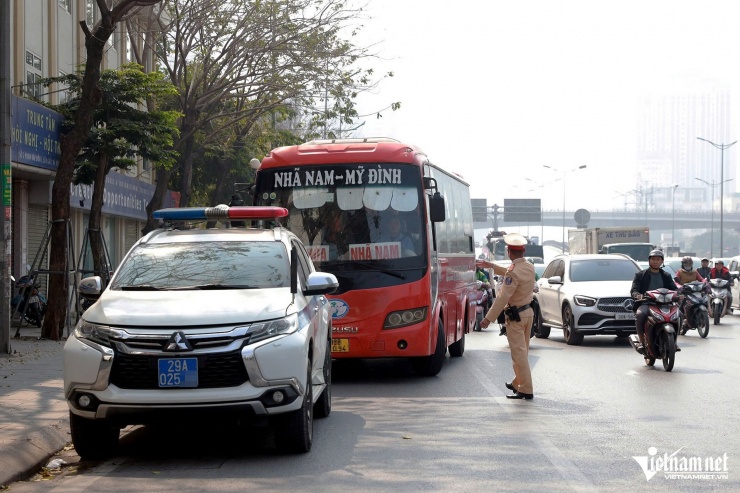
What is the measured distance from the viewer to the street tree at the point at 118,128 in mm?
22781

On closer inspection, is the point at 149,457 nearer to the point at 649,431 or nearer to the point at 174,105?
the point at 649,431

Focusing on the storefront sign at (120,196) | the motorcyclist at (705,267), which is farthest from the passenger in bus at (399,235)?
the motorcyclist at (705,267)

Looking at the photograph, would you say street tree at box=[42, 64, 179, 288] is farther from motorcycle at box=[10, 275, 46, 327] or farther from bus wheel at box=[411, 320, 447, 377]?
bus wheel at box=[411, 320, 447, 377]

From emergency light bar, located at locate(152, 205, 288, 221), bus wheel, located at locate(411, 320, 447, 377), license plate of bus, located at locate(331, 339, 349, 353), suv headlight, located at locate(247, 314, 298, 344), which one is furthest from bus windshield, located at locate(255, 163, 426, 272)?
suv headlight, located at locate(247, 314, 298, 344)

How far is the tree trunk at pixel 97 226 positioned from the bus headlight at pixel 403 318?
1043 centimetres

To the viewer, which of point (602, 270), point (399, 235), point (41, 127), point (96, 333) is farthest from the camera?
point (41, 127)

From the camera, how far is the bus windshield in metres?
14.1

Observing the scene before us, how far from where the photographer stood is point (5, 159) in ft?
53.4

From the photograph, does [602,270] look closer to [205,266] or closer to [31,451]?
[205,266]

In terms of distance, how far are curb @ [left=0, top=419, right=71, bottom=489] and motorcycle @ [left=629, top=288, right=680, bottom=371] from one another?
8.66m

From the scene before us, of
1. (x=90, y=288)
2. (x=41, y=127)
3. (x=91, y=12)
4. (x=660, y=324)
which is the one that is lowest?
(x=660, y=324)

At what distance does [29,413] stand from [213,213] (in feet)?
8.20

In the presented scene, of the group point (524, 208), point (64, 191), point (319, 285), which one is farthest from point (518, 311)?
point (524, 208)

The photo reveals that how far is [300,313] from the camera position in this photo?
8516mm
